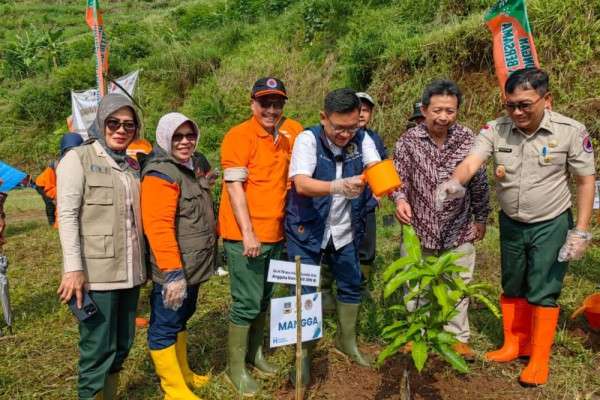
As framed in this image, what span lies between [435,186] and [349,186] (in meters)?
0.83

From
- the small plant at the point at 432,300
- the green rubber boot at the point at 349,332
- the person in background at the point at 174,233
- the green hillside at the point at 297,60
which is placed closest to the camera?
the small plant at the point at 432,300

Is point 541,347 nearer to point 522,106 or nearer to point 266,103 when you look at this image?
point 522,106

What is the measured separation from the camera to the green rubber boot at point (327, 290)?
3.61m

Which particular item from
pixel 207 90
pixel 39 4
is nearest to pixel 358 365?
pixel 207 90

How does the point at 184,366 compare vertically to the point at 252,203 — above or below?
below

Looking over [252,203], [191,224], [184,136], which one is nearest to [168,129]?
[184,136]

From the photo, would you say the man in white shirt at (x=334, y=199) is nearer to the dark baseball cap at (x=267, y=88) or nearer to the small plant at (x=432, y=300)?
the dark baseball cap at (x=267, y=88)

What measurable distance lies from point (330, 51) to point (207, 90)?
381 cm

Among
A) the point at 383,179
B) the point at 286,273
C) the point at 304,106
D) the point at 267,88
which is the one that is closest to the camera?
the point at 383,179

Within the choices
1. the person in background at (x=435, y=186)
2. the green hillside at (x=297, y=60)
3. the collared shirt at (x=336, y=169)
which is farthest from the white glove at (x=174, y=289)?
the green hillside at (x=297, y=60)

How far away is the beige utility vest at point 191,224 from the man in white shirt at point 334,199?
1.57ft

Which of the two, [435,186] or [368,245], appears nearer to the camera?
[435,186]

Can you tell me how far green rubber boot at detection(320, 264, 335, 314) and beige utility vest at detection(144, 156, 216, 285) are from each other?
4.17ft

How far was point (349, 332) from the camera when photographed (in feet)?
9.69
